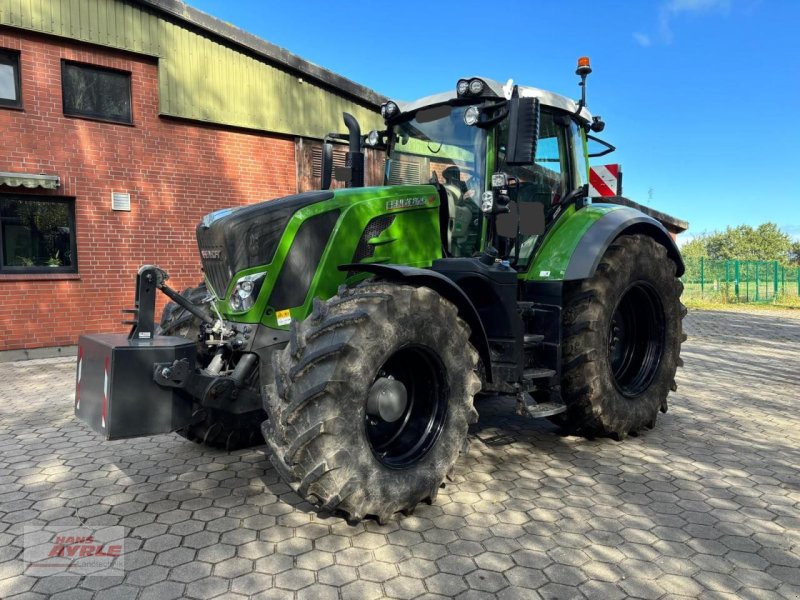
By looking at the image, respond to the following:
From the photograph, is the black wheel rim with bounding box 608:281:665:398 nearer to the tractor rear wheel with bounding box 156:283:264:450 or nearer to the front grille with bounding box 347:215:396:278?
the front grille with bounding box 347:215:396:278

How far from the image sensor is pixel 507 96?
4.11m

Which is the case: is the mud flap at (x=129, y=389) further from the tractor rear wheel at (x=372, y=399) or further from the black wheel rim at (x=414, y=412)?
Result: the black wheel rim at (x=414, y=412)

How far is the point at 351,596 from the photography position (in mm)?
2438

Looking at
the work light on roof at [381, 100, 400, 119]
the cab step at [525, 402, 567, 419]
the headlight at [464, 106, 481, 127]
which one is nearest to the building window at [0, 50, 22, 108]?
the work light on roof at [381, 100, 400, 119]

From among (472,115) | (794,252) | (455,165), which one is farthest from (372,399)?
(794,252)

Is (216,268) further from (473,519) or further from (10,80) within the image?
(10,80)

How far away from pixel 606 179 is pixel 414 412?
362 centimetres

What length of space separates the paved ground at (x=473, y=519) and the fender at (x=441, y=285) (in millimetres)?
940

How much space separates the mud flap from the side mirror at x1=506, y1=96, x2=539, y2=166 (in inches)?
88.4

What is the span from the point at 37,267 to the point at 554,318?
7.99 meters

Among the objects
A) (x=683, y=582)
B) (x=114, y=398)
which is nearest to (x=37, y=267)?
(x=114, y=398)

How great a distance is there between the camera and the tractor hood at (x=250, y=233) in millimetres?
3383

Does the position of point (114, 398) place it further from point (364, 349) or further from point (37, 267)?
point (37, 267)

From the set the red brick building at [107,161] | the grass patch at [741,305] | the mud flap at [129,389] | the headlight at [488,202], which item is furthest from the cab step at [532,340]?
the grass patch at [741,305]
